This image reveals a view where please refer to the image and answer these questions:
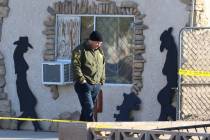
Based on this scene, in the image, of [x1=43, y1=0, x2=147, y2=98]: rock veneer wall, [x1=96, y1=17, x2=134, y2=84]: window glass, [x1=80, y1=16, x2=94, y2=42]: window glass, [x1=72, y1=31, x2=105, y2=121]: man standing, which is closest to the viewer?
[x1=72, y1=31, x2=105, y2=121]: man standing

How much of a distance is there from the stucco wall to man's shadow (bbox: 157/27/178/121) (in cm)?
8

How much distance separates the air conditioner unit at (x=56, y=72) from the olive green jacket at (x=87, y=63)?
6.87 ft

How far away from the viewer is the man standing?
12075 millimetres

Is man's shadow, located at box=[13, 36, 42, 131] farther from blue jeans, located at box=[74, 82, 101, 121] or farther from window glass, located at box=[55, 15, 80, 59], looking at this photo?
blue jeans, located at box=[74, 82, 101, 121]

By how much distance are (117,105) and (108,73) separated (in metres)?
0.63

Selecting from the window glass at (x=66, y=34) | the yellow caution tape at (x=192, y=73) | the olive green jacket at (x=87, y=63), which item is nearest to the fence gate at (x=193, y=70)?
the yellow caution tape at (x=192, y=73)

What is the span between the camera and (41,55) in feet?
48.2

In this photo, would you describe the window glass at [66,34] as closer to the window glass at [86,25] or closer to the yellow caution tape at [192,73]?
the window glass at [86,25]

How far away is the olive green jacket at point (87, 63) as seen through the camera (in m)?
12.1

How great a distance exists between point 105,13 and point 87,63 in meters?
2.11

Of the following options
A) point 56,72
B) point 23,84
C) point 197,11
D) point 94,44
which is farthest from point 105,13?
point 23,84

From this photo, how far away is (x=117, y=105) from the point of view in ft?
46.6

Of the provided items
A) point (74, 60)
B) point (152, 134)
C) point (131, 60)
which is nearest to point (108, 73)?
point (131, 60)

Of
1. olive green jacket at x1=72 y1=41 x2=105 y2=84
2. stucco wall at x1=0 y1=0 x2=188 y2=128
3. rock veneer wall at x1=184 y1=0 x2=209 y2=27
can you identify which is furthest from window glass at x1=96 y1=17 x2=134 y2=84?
olive green jacket at x1=72 y1=41 x2=105 y2=84
